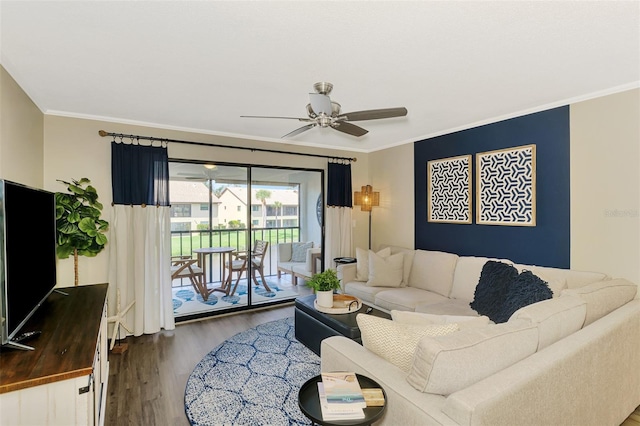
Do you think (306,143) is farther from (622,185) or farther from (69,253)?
(622,185)

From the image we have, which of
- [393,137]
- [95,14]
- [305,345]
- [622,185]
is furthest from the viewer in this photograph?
[393,137]

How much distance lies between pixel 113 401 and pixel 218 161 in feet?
9.50

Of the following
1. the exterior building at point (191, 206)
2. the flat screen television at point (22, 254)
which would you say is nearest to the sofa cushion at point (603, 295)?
the flat screen television at point (22, 254)

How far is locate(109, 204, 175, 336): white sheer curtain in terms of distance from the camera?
3693mm

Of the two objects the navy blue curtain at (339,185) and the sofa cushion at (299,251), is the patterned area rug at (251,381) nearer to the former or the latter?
the sofa cushion at (299,251)

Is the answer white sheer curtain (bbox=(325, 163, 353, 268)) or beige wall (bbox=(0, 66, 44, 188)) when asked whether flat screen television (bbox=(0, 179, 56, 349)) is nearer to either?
beige wall (bbox=(0, 66, 44, 188))

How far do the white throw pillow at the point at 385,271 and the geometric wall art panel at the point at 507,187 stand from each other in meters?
1.14

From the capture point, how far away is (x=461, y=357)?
4.39 ft

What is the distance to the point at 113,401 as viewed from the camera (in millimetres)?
2498

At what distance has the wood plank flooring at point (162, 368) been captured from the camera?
7.71ft

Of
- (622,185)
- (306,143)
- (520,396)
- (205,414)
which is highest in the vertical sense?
(306,143)

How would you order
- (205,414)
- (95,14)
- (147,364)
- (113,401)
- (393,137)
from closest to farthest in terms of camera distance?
(95,14)
(205,414)
(113,401)
(147,364)
(393,137)

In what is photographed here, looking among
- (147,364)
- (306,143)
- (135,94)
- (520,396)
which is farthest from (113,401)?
(306,143)

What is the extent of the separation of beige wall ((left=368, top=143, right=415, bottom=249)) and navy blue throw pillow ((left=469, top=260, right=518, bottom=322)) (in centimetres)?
184
